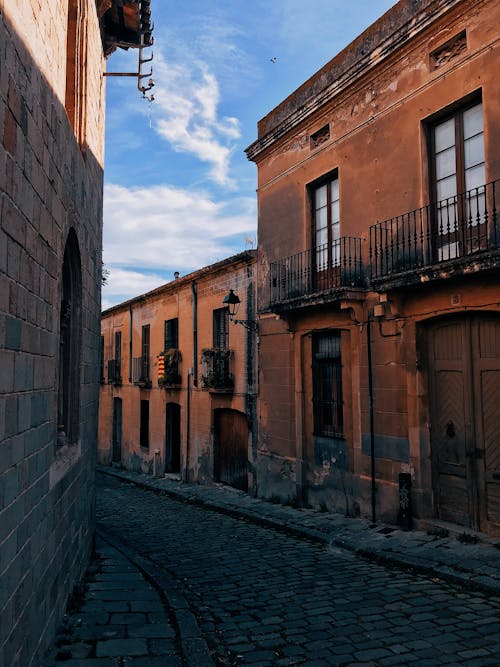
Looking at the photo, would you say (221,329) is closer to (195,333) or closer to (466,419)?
(195,333)

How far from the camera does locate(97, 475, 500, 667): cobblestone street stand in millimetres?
4543

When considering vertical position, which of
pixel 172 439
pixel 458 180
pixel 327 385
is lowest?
pixel 172 439

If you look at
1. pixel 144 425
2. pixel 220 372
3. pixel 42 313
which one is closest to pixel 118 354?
pixel 144 425

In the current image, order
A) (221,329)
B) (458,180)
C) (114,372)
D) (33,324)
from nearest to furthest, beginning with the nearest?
(33,324), (458,180), (221,329), (114,372)

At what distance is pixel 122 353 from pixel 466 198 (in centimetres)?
1697

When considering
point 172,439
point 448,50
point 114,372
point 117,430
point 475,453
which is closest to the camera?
point 475,453

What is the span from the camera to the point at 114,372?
74.6ft

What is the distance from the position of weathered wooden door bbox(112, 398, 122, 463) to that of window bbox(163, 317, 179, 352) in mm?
5796

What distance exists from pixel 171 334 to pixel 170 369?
4.99 feet

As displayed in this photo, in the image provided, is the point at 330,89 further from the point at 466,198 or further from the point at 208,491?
the point at 208,491

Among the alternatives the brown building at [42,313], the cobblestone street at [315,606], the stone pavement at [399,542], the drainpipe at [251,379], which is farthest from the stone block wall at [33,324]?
the drainpipe at [251,379]

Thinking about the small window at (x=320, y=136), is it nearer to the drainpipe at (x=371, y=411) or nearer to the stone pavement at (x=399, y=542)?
the drainpipe at (x=371, y=411)

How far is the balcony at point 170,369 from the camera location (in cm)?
1698

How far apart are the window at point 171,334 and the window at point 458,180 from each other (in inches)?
423
